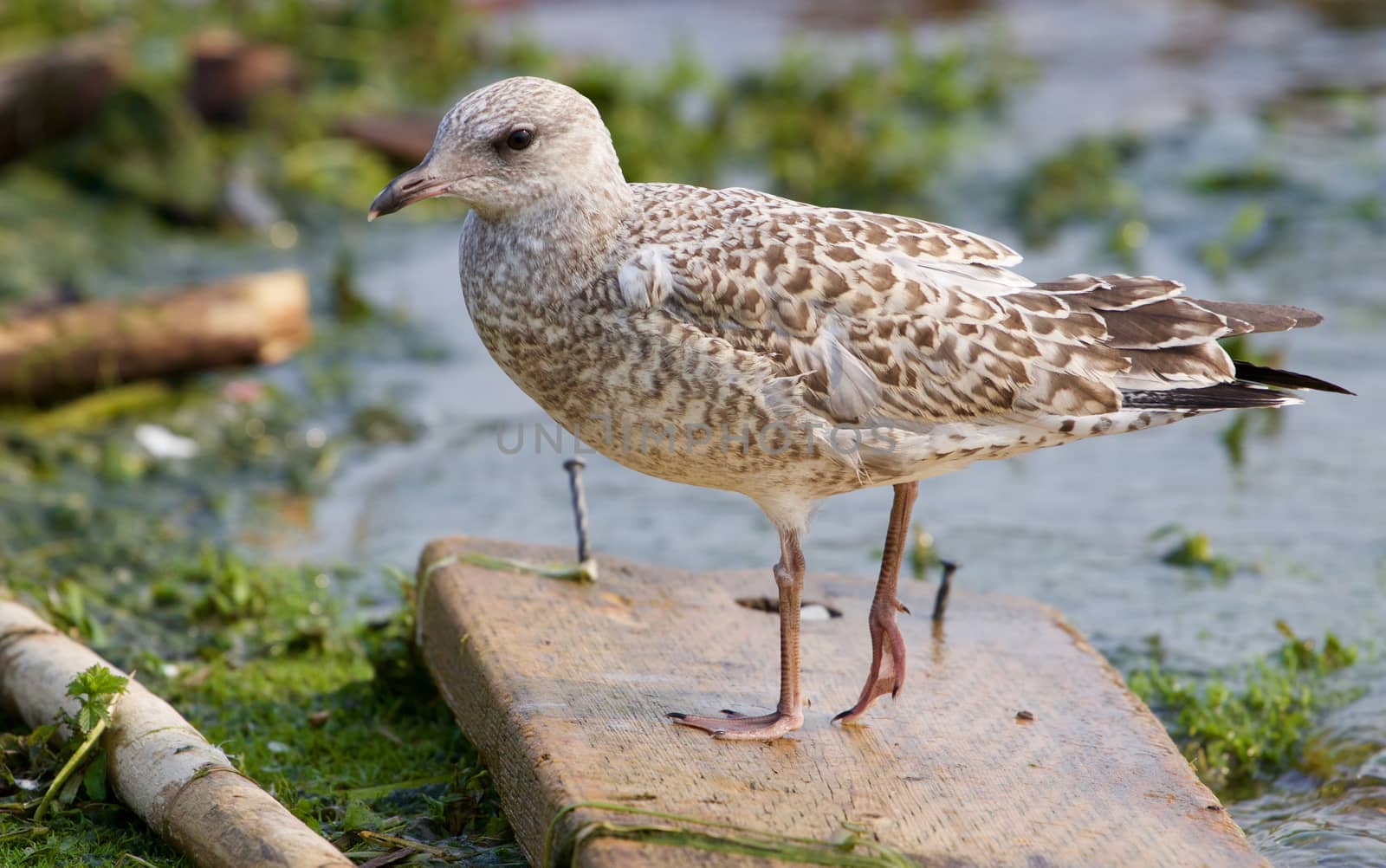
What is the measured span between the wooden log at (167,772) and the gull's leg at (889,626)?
1567mm

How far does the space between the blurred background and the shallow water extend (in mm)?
22

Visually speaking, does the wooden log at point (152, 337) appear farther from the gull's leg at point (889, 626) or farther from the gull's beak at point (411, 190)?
the gull's leg at point (889, 626)

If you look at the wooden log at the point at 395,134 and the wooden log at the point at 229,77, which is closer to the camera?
the wooden log at the point at 395,134

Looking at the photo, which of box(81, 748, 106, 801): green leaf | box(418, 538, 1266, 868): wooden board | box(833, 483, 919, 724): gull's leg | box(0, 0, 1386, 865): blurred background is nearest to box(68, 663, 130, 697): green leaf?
box(81, 748, 106, 801): green leaf

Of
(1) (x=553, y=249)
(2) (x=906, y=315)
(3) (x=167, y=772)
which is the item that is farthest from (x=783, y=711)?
(3) (x=167, y=772)

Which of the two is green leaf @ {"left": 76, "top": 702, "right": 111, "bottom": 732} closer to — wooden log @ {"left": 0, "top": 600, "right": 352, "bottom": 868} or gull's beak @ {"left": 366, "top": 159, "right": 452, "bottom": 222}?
wooden log @ {"left": 0, "top": 600, "right": 352, "bottom": 868}

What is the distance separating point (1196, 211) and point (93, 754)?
27.2ft

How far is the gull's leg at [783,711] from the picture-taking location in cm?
439

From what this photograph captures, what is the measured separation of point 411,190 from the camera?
174 inches

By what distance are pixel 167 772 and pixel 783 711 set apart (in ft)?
5.46

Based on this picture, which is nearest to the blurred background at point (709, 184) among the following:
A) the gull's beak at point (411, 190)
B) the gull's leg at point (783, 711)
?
the gull's leg at point (783, 711)

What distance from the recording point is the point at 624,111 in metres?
Answer: 11.5

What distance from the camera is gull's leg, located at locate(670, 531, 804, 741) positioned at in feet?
14.4

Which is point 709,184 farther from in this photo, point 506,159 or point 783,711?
point 783,711
